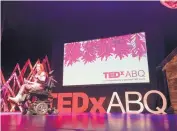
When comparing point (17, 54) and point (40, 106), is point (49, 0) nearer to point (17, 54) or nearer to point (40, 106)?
point (17, 54)

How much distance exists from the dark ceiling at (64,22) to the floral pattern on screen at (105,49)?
151mm

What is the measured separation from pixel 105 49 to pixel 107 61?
0.86 ft

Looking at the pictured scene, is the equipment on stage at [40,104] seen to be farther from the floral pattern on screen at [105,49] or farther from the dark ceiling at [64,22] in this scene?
the dark ceiling at [64,22]

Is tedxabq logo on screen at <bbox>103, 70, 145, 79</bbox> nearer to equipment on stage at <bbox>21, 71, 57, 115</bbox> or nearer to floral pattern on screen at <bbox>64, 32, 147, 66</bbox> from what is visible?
floral pattern on screen at <bbox>64, 32, 147, 66</bbox>

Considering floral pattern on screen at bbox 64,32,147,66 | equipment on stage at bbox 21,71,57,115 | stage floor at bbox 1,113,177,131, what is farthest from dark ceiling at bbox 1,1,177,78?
stage floor at bbox 1,113,177,131

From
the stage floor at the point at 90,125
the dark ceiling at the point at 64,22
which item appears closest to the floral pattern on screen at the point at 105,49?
the dark ceiling at the point at 64,22

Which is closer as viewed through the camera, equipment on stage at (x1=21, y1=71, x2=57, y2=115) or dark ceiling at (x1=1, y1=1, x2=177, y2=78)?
equipment on stage at (x1=21, y1=71, x2=57, y2=115)

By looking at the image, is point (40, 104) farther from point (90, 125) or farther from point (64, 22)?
point (90, 125)

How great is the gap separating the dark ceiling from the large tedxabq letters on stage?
0.20 m

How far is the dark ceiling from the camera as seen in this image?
3881 mm

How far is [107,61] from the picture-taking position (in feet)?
13.3

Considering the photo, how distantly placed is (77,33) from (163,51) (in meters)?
1.84

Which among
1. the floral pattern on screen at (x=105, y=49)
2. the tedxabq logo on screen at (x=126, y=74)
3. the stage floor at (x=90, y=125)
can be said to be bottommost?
the stage floor at (x=90, y=125)

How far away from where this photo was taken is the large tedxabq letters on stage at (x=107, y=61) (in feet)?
12.6
